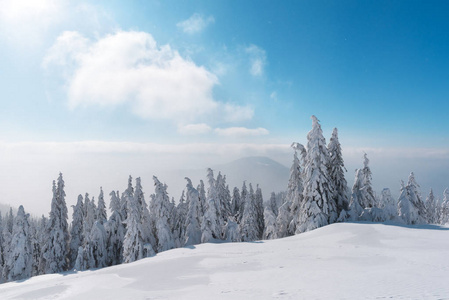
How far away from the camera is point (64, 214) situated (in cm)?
3772

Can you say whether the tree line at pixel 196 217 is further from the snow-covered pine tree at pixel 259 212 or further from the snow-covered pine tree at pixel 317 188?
the snow-covered pine tree at pixel 259 212

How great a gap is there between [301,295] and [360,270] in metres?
4.62

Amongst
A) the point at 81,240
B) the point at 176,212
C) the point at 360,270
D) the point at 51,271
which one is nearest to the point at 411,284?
the point at 360,270

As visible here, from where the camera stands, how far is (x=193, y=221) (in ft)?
106

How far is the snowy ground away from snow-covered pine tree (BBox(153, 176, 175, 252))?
11.4 metres

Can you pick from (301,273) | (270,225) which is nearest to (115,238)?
(270,225)

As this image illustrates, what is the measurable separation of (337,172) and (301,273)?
64.3 feet

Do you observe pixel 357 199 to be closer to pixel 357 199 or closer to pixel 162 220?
→ pixel 357 199

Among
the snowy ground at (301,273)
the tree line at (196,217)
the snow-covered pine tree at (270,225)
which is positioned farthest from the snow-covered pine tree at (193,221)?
the snowy ground at (301,273)

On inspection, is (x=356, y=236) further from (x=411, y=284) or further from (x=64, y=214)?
(x=64, y=214)

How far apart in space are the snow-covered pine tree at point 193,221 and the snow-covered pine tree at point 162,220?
2.15 metres

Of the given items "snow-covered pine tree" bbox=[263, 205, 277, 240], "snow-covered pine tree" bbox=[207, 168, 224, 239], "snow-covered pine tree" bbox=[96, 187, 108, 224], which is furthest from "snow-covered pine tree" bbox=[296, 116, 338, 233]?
"snow-covered pine tree" bbox=[96, 187, 108, 224]

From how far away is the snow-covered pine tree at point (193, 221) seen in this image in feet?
103

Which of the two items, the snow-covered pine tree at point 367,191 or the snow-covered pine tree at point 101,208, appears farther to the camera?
the snow-covered pine tree at point 101,208
